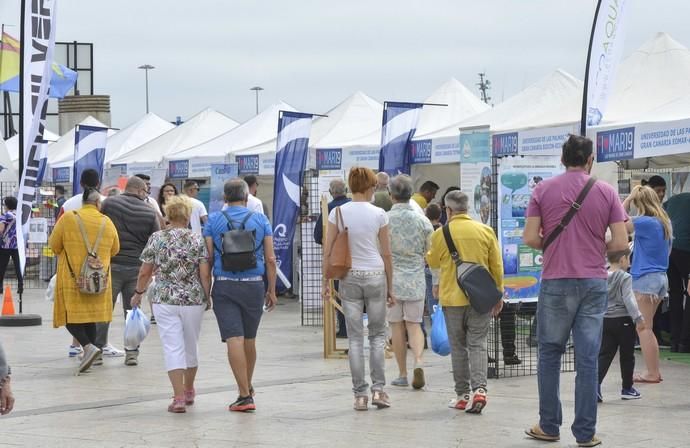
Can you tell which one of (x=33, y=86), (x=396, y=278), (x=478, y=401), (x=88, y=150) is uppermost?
(x=33, y=86)

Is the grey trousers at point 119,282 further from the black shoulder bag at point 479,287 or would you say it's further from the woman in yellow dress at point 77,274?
the black shoulder bag at point 479,287

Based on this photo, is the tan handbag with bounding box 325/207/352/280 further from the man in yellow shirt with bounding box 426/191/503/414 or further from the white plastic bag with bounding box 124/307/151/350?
the white plastic bag with bounding box 124/307/151/350

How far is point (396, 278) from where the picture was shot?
35.7ft

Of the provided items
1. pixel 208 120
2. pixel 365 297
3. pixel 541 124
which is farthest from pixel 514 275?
pixel 208 120

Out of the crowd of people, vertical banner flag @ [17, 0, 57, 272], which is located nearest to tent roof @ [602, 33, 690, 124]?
the crowd of people

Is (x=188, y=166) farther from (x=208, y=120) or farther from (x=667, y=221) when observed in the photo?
(x=667, y=221)

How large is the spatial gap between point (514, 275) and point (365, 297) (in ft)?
9.40

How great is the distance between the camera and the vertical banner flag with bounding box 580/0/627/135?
49.1ft

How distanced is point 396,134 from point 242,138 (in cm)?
586

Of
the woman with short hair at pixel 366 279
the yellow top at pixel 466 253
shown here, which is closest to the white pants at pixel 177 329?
the woman with short hair at pixel 366 279

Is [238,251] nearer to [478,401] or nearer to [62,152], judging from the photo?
[478,401]

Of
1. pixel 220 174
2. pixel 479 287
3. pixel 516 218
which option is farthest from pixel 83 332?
pixel 220 174

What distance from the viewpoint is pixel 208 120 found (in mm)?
28688

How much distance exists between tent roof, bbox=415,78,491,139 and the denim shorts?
30.2ft
